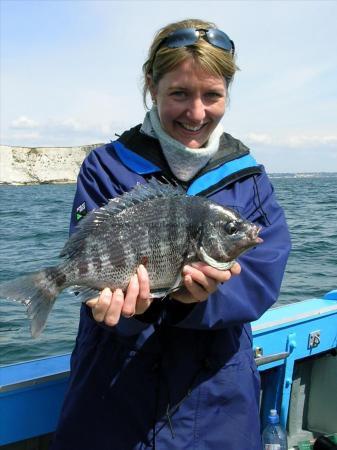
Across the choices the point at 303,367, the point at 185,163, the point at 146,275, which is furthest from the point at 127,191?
the point at 303,367

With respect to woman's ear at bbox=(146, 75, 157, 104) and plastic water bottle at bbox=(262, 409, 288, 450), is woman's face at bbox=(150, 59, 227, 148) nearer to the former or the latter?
woman's ear at bbox=(146, 75, 157, 104)

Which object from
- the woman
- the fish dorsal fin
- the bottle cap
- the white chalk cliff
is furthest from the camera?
the white chalk cliff

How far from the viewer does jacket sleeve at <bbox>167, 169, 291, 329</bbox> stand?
2.31 meters

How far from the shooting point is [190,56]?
99.5 inches

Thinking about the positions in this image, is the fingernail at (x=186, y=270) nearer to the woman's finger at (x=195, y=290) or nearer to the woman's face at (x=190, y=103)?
the woman's finger at (x=195, y=290)

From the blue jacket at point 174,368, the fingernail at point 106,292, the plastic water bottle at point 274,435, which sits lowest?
the plastic water bottle at point 274,435

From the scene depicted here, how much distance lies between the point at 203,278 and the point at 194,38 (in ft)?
3.95

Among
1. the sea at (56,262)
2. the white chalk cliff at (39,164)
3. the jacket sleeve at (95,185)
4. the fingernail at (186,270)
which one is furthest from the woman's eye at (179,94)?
the white chalk cliff at (39,164)

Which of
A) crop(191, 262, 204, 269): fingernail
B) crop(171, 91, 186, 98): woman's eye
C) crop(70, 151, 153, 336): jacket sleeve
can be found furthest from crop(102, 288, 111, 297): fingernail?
crop(171, 91, 186, 98): woman's eye

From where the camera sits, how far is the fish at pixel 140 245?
2354 mm

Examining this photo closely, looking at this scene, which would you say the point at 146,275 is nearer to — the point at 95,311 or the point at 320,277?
the point at 95,311

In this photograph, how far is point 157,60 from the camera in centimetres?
265

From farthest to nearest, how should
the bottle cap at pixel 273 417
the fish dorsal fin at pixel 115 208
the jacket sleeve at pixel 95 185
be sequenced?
1. the bottle cap at pixel 273 417
2. the jacket sleeve at pixel 95 185
3. the fish dorsal fin at pixel 115 208

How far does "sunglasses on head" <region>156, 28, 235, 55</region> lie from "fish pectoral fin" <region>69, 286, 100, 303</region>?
4.08 ft
